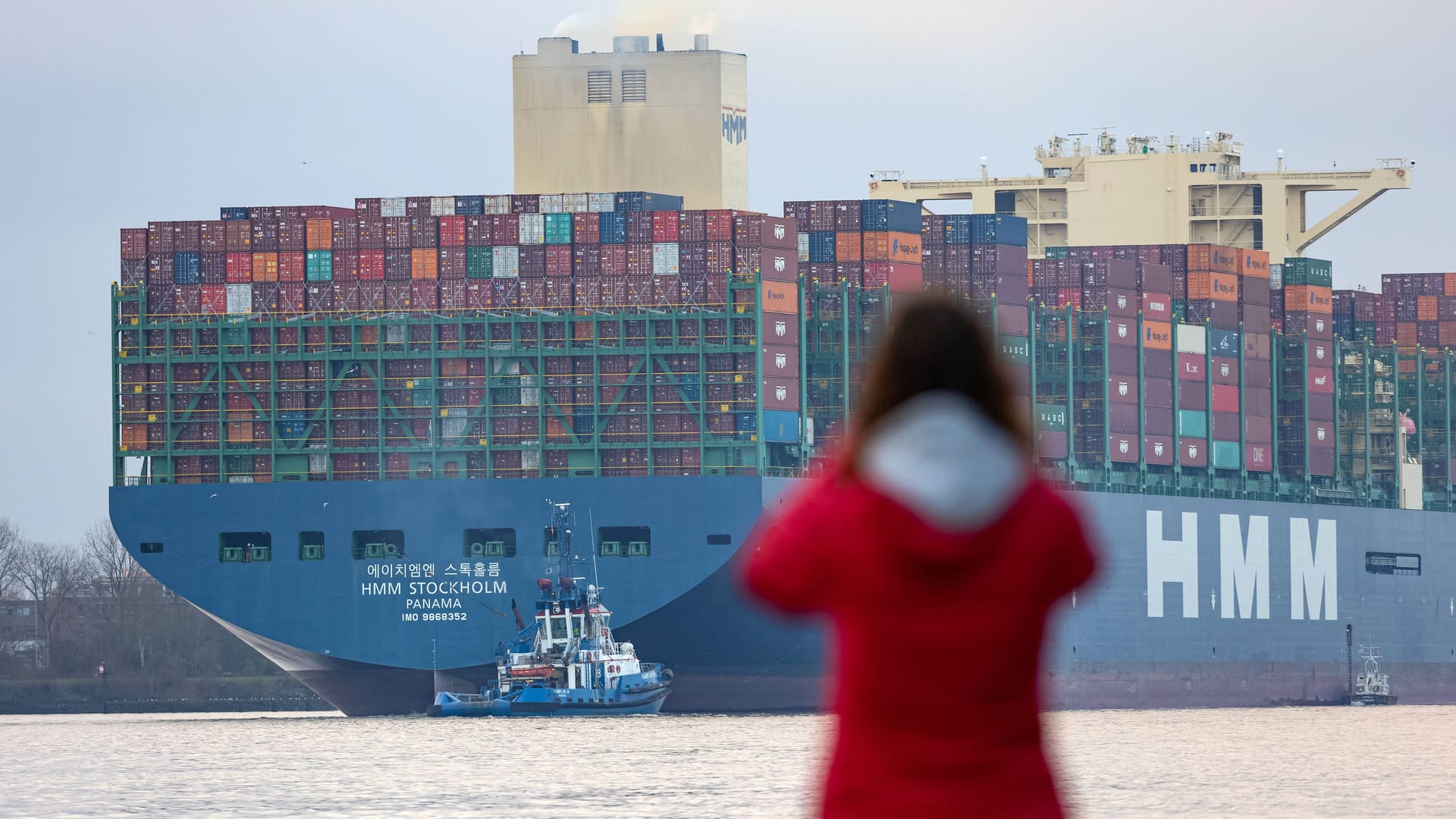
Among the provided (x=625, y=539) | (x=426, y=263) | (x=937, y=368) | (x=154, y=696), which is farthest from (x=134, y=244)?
(x=937, y=368)

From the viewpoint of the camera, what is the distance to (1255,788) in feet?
102

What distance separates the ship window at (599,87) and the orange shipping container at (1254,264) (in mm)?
16052

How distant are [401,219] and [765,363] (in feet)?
25.2

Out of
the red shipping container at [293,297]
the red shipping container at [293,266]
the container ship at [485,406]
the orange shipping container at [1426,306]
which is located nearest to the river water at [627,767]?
the container ship at [485,406]

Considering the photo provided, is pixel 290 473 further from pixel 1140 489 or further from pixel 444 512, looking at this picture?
pixel 1140 489

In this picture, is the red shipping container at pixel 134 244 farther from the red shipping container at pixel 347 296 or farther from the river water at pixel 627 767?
the river water at pixel 627 767

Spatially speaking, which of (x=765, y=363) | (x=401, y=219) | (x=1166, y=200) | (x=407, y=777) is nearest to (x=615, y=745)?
(x=407, y=777)

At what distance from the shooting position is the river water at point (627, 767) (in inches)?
1120

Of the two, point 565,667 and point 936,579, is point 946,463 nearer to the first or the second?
point 936,579

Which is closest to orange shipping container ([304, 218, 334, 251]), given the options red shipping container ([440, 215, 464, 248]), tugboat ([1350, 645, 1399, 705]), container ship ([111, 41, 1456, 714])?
container ship ([111, 41, 1456, 714])

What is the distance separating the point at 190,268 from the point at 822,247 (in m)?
12.8

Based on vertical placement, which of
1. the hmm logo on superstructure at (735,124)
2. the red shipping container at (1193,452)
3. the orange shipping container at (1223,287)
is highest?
the hmm logo on superstructure at (735,124)

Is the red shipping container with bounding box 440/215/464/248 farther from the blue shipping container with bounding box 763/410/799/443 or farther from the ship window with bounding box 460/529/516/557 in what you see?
the blue shipping container with bounding box 763/410/799/443

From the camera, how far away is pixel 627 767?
33.9 m
